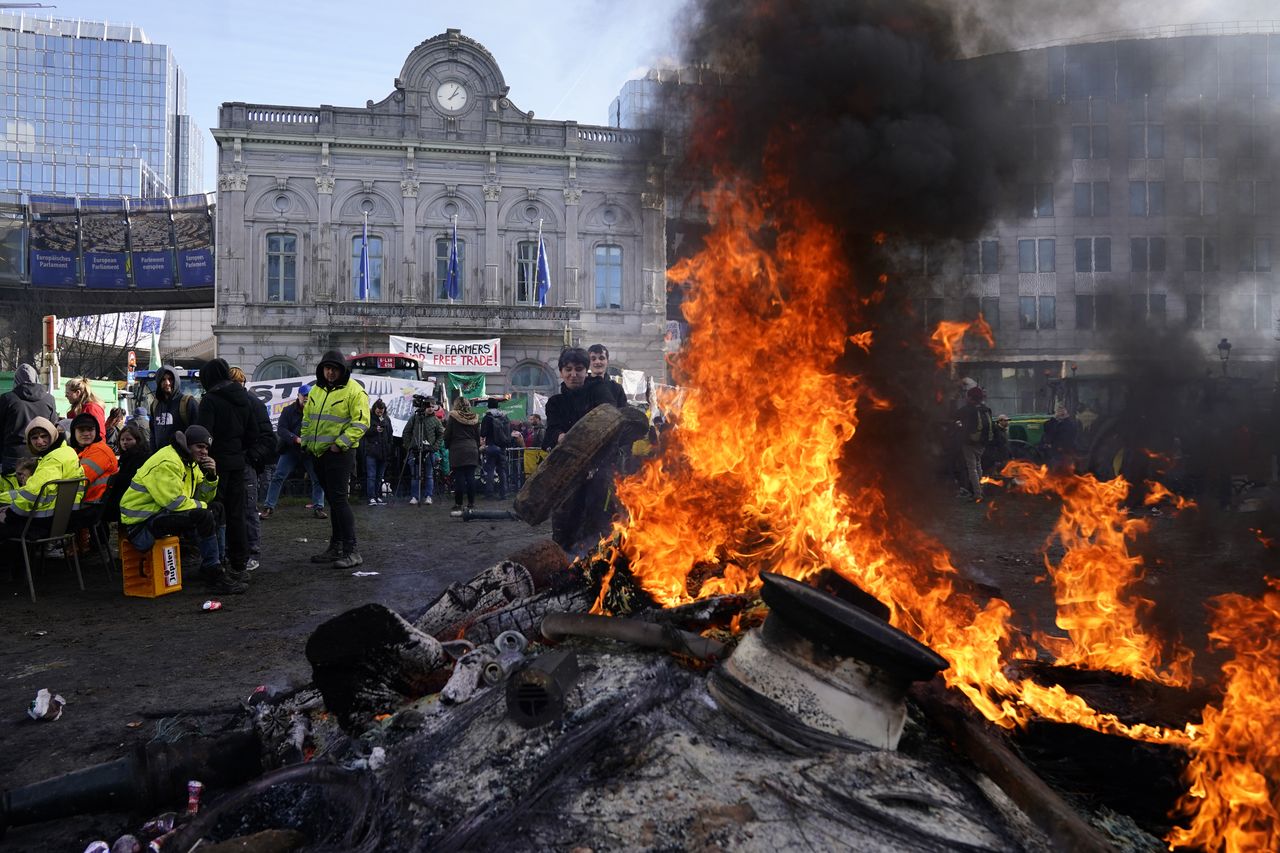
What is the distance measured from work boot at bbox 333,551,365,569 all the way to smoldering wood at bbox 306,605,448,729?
5.15 m

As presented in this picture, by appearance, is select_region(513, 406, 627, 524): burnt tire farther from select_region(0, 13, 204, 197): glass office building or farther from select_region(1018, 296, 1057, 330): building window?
select_region(0, 13, 204, 197): glass office building

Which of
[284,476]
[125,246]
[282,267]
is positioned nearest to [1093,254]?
[284,476]

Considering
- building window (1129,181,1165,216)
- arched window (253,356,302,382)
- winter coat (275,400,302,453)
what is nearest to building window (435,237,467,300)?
arched window (253,356,302,382)

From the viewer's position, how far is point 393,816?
9.00 ft

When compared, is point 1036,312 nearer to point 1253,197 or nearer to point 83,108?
point 1253,197

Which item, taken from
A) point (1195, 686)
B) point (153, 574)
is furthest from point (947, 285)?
point (153, 574)

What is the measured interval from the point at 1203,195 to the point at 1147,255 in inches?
22.3

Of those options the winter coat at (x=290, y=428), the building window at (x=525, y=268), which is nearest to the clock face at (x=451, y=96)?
the building window at (x=525, y=268)

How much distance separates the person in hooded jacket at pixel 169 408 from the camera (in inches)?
334

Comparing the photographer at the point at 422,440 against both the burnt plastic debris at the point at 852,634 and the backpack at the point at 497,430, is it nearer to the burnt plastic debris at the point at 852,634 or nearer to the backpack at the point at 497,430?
the backpack at the point at 497,430

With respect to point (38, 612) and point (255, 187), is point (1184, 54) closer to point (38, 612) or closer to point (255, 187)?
point (38, 612)

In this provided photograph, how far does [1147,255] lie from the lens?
19.8ft

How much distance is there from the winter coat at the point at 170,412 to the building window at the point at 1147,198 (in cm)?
915

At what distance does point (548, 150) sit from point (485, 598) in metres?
29.2
